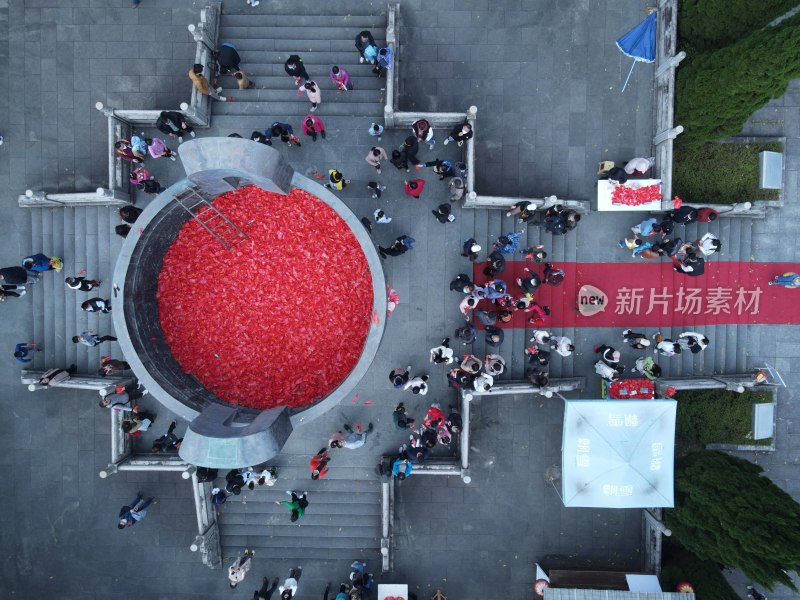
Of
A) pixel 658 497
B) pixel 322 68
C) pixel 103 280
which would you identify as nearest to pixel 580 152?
pixel 322 68

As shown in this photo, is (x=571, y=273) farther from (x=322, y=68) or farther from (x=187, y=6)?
(x=187, y=6)

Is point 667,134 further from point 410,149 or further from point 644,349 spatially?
point 410,149

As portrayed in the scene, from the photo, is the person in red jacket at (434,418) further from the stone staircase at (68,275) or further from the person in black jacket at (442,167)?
the stone staircase at (68,275)

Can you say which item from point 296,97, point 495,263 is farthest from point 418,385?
point 296,97

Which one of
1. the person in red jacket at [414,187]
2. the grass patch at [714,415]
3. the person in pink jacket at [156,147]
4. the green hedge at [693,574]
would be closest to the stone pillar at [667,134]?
the person in red jacket at [414,187]

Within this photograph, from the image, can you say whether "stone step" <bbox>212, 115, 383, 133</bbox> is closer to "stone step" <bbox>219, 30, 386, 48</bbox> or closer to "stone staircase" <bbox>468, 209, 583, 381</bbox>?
"stone step" <bbox>219, 30, 386, 48</bbox>

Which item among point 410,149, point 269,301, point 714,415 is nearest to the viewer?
point 410,149

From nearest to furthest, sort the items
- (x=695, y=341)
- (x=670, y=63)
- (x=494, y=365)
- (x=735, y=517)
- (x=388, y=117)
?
(x=735, y=517) → (x=494, y=365) → (x=388, y=117) → (x=695, y=341) → (x=670, y=63)
